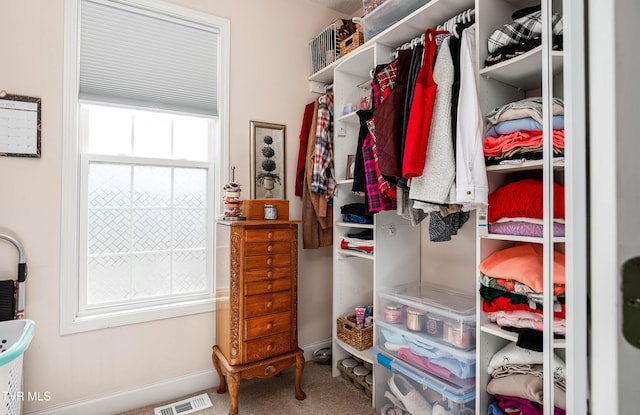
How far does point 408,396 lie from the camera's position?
5.90 feet

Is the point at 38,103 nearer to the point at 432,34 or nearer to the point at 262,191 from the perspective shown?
the point at 262,191

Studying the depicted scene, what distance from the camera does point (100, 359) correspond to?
6.60ft

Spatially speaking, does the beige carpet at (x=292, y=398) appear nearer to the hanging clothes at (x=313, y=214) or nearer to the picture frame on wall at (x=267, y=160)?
the hanging clothes at (x=313, y=214)

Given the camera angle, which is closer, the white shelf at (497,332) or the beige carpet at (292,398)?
the white shelf at (497,332)

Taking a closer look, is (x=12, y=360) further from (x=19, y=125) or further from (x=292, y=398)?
(x=292, y=398)

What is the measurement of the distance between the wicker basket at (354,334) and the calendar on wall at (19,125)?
2036 millimetres

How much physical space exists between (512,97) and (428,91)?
1.31 feet

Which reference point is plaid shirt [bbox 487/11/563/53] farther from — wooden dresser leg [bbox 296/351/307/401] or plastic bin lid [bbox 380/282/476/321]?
wooden dresser leg [bbox 296/351/307/401]

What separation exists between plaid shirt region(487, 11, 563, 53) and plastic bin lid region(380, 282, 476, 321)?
117cm

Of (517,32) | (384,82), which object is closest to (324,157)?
(384,82)

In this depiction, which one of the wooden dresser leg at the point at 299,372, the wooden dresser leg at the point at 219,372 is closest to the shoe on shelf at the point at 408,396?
the wooden dresser leg at the point at 299,372

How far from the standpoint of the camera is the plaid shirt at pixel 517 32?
1.34m

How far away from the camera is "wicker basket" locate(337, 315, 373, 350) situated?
7.27 ft

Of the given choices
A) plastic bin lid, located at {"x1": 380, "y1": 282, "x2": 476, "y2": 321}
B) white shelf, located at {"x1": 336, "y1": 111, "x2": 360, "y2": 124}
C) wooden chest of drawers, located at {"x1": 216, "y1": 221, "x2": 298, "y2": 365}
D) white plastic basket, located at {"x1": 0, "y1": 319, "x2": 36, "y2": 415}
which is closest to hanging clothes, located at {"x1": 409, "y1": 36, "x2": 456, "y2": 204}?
plastic bin lid, located at {"x1": 380, "y1": 282, "x2": 476, "y2": 321}
